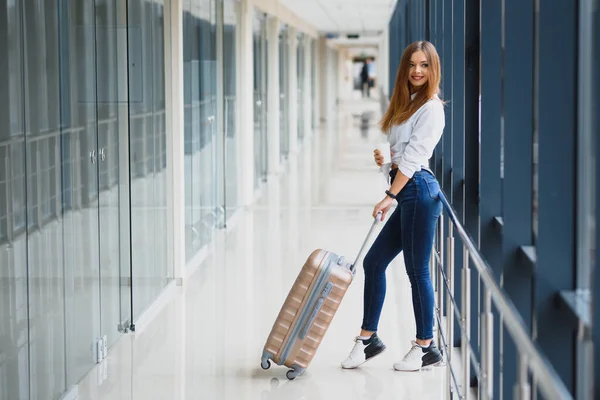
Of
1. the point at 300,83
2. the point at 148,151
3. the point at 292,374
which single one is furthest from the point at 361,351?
the point at 300,83

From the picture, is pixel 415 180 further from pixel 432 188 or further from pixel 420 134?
pixel 420 134

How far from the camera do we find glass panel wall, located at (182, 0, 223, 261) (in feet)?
26.2

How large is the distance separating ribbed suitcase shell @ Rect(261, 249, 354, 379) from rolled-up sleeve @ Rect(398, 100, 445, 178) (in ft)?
1.94

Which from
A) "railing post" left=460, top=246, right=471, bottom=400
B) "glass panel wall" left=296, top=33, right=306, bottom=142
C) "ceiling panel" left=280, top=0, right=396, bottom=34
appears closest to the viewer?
"railing post" left=460, top=246, right=471, bottom=400

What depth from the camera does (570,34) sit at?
9.91 feet

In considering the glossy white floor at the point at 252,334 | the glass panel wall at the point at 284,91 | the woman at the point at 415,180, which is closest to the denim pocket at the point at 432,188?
the woman at the point at 415,180

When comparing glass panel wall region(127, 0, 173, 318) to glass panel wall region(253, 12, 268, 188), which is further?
glass panel wall region(253, 12, 268, 188)

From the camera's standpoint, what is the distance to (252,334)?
6.07 metres

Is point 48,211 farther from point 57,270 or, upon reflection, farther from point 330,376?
point 330,376

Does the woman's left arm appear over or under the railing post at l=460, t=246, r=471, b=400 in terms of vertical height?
over

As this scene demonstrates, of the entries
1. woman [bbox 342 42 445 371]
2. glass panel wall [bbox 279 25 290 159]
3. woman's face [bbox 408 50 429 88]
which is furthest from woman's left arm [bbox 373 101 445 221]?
glass panel wall [bbox 279 25 290 159]

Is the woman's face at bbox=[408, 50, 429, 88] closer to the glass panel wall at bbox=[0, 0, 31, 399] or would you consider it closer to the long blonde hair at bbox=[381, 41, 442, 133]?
the long blonde hair at bbox=[381, 41, 442, 133]

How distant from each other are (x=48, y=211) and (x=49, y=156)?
24cm

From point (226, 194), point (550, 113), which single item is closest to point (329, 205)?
point (226, 194)
